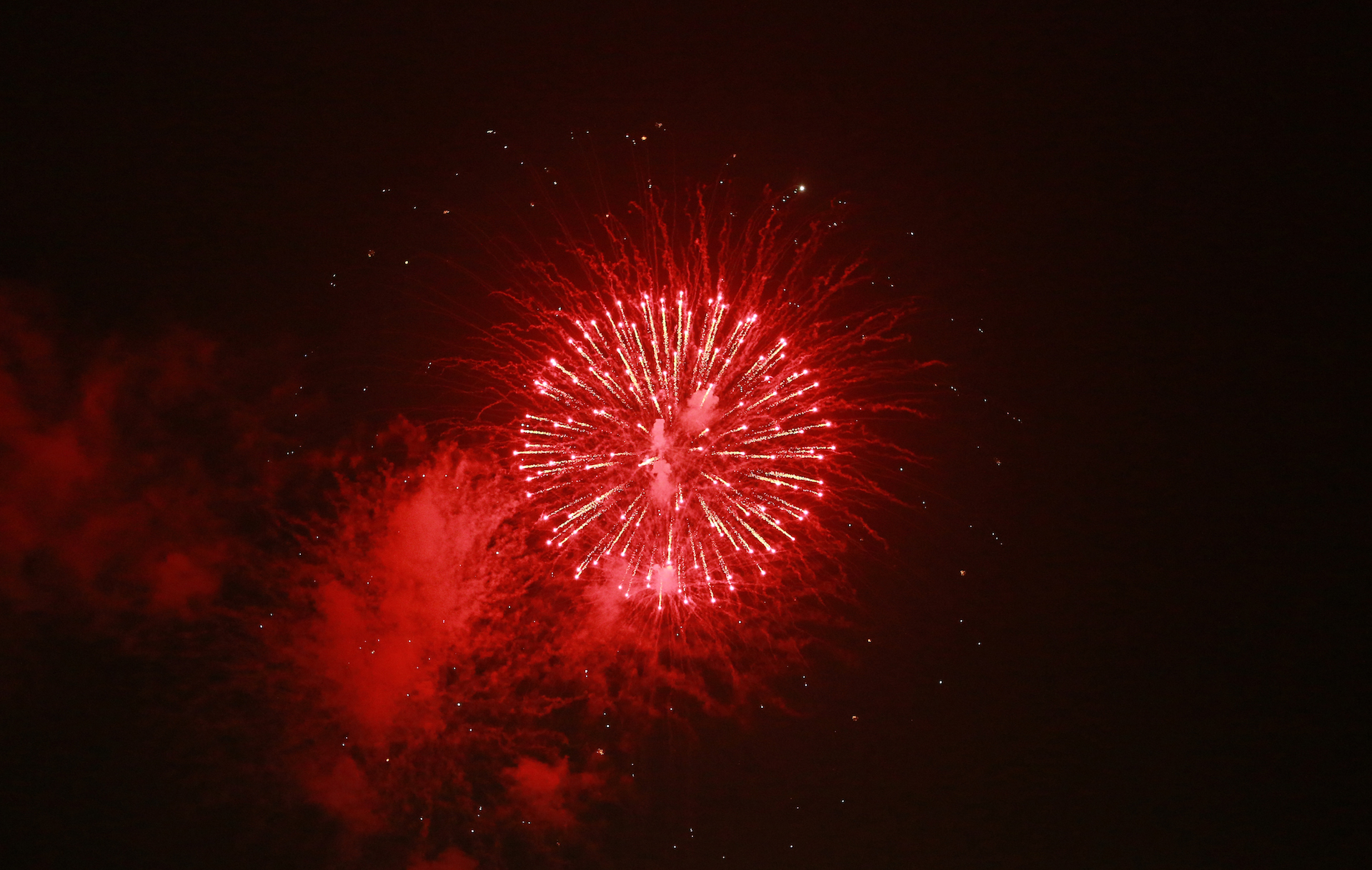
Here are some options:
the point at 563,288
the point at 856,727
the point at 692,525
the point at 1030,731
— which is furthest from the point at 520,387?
the point at 1030,731

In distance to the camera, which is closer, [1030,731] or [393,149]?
[393,149]

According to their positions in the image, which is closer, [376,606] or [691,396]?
[691,396]

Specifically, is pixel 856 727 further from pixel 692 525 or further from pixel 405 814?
pixel 405 814

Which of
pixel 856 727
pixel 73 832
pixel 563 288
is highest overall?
pixel 563 288

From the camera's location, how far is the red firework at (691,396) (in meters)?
4.18

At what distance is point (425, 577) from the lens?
4391 mm

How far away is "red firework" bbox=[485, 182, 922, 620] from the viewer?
418cm

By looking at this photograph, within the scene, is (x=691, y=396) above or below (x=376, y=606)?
above

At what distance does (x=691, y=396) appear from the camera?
4.17 meters

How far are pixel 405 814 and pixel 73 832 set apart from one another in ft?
6.75

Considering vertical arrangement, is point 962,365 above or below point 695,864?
above

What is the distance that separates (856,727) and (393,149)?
5.09 metres

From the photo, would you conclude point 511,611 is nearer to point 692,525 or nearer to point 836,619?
point 692,525

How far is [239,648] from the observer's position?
4.33 meters
